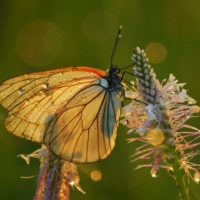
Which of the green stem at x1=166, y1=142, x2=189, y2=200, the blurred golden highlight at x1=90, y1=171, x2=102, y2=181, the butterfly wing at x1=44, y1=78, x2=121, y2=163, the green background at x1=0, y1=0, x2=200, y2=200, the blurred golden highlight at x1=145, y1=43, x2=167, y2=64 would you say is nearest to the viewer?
the green stem at x1=166, y1=142, x2=189, y2=200

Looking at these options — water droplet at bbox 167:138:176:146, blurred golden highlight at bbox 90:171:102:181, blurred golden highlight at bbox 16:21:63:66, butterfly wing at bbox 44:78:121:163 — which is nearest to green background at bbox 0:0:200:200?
blurred golden highlight at bbox 16:21:63:66

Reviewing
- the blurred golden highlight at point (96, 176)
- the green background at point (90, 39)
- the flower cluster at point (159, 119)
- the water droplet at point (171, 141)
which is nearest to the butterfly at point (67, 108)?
the flower cluster at point (159, 119)

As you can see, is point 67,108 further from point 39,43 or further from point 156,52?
point 39,43

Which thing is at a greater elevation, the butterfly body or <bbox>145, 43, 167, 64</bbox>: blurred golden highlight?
<bbox>145, 43, 167, 64</bbox>: blurred golden highlight

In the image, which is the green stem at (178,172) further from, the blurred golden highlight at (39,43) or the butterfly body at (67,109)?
the blurred golden highlight at (39,43)

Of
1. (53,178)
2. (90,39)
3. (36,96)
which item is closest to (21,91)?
(36,96)

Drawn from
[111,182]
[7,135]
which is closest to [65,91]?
[111,182]

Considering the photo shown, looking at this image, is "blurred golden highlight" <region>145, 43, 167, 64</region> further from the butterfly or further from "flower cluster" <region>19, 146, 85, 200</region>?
"flower cluster" <region>19, 146, 85, 200</region>
